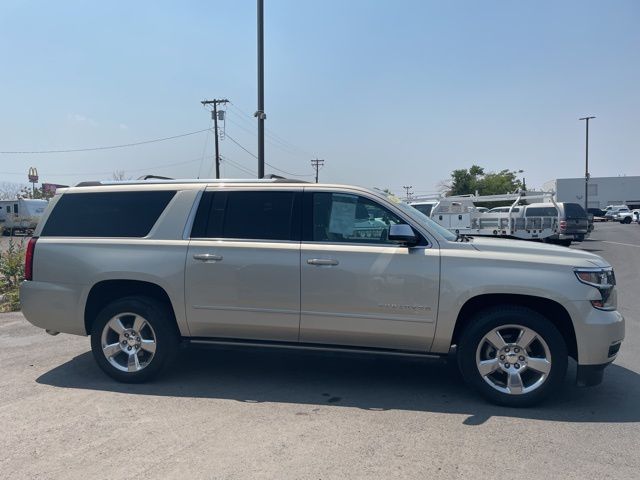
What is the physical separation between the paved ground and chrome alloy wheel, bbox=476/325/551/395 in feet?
0.79

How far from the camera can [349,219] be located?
196 inches

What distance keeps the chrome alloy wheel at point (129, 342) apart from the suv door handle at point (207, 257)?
2.83 ft

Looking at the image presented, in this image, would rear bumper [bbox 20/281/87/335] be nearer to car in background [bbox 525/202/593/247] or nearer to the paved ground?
the paved ground

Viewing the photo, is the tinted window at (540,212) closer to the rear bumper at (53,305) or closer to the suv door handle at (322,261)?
the suv door handle at (322,261)

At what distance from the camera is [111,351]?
521 cm

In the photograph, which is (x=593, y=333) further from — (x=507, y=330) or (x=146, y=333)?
(x=146, y=333)

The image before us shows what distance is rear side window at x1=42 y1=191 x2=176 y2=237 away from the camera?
5.33 m

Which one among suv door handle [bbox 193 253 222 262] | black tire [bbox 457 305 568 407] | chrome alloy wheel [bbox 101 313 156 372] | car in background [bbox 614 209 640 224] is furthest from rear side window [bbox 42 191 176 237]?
car in background [bbox 614 209 640 224]

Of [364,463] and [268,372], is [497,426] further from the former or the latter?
[268,372]

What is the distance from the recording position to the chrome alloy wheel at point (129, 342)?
5.17 meters

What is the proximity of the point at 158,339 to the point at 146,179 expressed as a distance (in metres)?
1.85

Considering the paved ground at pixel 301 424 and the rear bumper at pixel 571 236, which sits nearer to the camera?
the paved ground at pixel 301 424

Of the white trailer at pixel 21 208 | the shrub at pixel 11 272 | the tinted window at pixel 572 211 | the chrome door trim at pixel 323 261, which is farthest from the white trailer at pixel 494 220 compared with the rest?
the white trailer at pixel 21 208

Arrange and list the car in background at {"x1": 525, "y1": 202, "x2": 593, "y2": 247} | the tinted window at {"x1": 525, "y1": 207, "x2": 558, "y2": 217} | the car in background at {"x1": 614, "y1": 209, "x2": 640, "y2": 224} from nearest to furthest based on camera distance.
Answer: the car in background at {"x1": 525, "y1": 202, "x2": 593, "y2": 247}, the tinted window at {"x1": 525, "y1": 207, "x2": 558, "y2": 217}, the car in background at {"x1": 614, "y1": 209, "x2": 640, "y2": 224}
